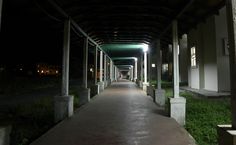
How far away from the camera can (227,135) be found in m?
3.78

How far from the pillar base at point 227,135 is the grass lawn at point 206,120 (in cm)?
241

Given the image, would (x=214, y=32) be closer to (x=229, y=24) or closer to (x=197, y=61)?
(x=197, y=61)

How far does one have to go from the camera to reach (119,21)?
11.0m

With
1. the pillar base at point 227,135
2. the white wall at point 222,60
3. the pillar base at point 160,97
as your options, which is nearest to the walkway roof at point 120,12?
the pillar base at point 160,97

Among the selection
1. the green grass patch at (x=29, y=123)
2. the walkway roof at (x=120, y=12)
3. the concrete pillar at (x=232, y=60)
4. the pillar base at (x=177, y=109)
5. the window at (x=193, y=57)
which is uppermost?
the walkway roof at (x=120, y=12)

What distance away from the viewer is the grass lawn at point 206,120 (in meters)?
6.85

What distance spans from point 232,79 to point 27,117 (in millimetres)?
7718

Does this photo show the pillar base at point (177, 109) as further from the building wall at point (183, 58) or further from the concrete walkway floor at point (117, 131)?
the building wall at point (183, 58)

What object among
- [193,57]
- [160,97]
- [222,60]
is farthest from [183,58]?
[160,97]

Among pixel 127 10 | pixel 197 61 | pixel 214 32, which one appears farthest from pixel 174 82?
pixel 197 61

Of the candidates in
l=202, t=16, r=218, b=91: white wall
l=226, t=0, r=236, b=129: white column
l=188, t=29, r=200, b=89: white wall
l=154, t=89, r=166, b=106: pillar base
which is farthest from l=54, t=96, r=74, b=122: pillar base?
l=188, t=29, r=200, b=89: white wall

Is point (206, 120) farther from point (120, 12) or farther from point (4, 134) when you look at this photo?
point (4, 134)

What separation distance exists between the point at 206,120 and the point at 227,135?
509 centimetres

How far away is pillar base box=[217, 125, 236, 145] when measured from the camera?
3.60 metres
